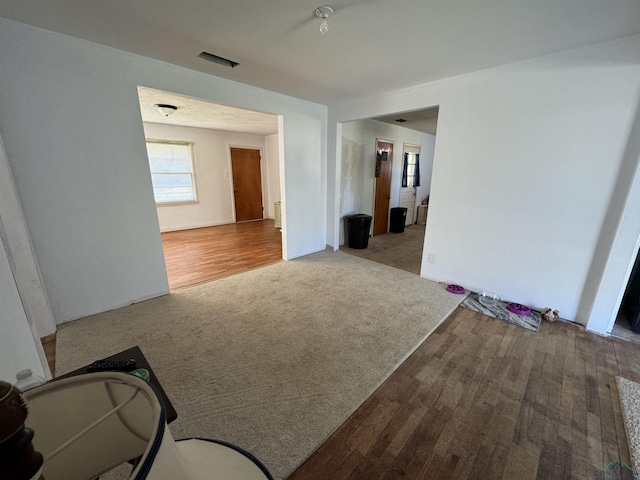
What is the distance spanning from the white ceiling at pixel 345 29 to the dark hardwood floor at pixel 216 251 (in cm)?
256

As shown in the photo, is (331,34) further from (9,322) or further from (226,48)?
(9,322)

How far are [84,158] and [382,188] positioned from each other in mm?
4970

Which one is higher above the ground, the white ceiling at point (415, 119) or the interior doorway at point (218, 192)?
the white ceiling at point (415, 119)

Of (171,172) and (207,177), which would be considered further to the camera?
(207,177)

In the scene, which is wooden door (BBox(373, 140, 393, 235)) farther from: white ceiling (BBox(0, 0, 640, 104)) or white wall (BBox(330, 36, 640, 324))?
white ceiling (BBox(0, 0, 640, 104))

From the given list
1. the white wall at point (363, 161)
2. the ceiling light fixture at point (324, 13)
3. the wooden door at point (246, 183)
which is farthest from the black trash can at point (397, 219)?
the ceiling light fixture at point (324, 13)

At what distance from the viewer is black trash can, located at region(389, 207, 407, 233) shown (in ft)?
20.2

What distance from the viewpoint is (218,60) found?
261cm

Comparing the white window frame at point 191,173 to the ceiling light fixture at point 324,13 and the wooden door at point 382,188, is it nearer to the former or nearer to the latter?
the wooden door at point 382,188

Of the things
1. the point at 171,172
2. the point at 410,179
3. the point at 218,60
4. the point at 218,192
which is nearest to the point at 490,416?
the point at 218,60

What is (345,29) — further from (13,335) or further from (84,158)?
(13,335)

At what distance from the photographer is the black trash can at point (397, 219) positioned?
6.15 m

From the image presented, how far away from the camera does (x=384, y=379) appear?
6.26 feet

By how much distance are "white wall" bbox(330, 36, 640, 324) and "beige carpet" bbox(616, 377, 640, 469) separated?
2.72 ft
